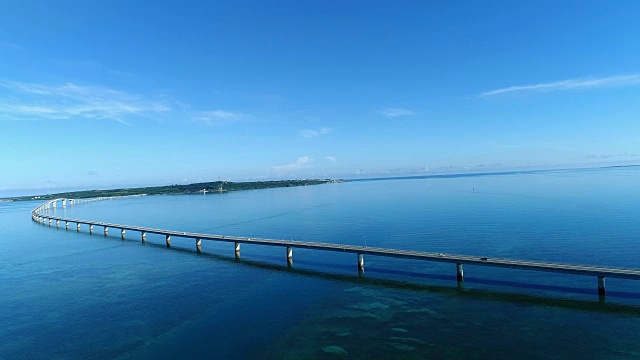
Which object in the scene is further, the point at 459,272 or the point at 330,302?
the point at 459,272

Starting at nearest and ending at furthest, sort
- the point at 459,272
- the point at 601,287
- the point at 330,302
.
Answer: the point at 601,287, the point at 330,302, the point at 459,272

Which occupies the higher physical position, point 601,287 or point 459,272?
point 459,272

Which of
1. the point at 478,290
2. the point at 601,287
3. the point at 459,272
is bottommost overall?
the point at 478,290

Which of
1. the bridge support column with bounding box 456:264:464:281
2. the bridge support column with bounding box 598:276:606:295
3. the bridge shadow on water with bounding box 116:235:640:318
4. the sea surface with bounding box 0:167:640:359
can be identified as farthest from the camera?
the bridge support column with bounding box 456:264:464:281

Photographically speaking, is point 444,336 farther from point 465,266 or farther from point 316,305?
point 465,266

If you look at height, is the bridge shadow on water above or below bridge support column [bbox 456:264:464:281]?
below

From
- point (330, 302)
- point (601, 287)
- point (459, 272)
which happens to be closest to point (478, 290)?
point (459, 272)

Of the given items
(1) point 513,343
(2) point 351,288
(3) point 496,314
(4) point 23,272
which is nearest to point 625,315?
(3) point 496,314

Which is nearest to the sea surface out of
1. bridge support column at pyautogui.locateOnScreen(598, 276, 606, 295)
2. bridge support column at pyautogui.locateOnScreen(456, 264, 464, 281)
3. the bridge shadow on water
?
the bridge shadow on water

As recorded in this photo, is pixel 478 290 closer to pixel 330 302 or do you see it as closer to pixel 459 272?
pixel 459 272

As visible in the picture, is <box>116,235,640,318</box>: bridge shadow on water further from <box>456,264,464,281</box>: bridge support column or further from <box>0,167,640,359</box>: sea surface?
<box>456,264,464,281</box>: bridge support column

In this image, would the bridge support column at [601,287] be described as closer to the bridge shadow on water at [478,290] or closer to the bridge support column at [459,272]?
the bridge shadow on water at [478,290]

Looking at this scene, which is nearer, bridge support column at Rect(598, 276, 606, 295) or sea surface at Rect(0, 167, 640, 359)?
sea surface at Rect(0, 167, 640, 359)
